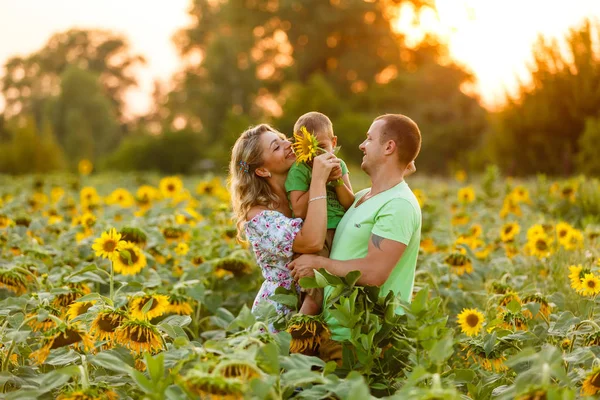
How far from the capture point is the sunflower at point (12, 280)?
2.92 metres

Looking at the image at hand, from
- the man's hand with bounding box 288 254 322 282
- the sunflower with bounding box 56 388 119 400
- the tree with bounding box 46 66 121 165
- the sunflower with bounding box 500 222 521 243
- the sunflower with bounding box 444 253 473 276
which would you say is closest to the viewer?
the sunflower with bounding box 56 388 119 400

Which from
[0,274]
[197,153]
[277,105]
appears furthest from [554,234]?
[277,105]

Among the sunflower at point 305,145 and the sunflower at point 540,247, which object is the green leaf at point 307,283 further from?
the sunflower at point 540,247

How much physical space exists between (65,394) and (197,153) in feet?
71.1

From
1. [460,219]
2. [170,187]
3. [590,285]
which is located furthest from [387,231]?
[170,187]

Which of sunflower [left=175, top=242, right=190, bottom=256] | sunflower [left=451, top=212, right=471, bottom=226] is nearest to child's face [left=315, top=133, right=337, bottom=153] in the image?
sunflower [left=175, top=242, right=190, bottom=256]

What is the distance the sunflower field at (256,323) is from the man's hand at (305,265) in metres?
0.10

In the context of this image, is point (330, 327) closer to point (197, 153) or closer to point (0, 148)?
point (0, 148)

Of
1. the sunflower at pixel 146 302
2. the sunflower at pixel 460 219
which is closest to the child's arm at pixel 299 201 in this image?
the sunflower at pixel 146 302

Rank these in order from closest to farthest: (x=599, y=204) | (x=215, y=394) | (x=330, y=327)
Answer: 1. (x=215, y=394)
2. (x=330, y=327)
3. (x=599, y=204)

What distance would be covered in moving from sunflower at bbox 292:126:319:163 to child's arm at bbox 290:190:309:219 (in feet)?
0.46

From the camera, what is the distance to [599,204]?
6.54m

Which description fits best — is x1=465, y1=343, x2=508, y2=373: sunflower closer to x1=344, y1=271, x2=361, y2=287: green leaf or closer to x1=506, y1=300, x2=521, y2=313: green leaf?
x1=506, y1=300, x2=521, y2=313: green leaf

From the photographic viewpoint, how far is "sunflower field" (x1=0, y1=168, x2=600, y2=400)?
1798 mm
